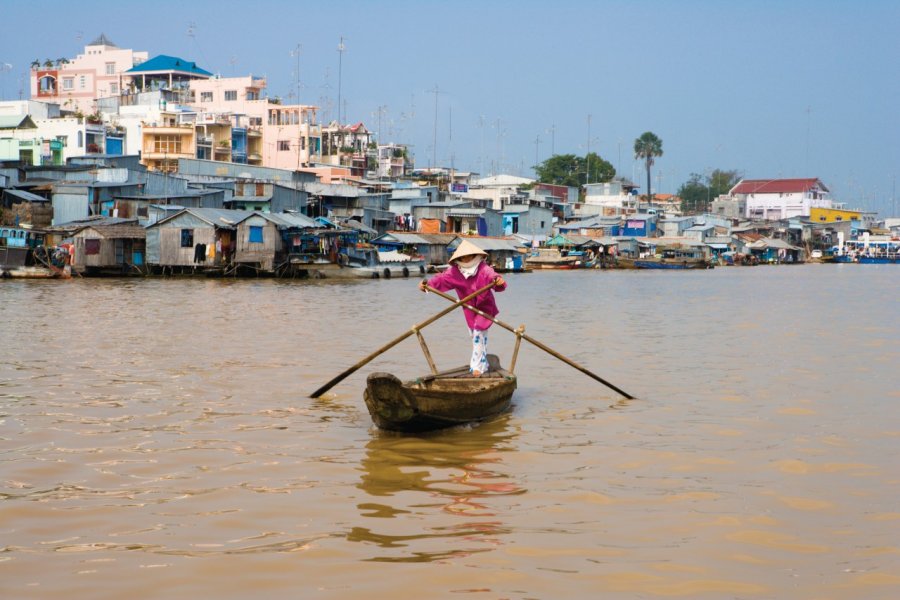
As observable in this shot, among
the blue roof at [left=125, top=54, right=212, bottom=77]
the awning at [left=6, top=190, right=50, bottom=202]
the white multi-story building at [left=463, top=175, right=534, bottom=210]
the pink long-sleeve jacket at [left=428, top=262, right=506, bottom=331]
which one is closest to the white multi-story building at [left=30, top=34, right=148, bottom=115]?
the blue roof at [left=125, top=54, right=212, bottom=77]

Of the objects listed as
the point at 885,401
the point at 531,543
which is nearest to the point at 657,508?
the point at 531,543

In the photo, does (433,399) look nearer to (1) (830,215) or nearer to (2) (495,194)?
(2) (495,194)

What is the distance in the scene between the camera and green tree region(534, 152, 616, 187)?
274ft

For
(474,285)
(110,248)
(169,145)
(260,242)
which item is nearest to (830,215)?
(169,145)

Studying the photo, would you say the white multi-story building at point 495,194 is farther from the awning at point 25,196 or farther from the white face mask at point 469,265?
the white face mask at point 469,265

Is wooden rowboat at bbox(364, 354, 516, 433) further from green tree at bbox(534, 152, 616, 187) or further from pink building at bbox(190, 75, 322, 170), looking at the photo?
green tree at bbox(534, 152, 616, 187)

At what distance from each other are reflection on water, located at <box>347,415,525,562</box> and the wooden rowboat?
15cm

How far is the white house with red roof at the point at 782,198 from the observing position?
8206 cm

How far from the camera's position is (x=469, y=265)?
8641 mm

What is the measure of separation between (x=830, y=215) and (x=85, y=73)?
59.0 metres

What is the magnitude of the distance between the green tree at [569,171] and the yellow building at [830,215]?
60.1ft

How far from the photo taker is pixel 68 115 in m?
50.7

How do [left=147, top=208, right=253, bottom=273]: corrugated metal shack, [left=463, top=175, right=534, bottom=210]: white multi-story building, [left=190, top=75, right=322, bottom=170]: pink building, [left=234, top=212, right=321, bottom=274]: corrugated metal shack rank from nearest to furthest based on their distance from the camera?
[left=147, top=208, right=253, bottom=273]: corrugated metal shack < [left=234, top=212, right=321, bottom=274]: corrugated metal shack < [left=190, top=75, right=322, bottom=170]: pink building < [left=463, top=175, right=534, bottom=210]: white multi-story building

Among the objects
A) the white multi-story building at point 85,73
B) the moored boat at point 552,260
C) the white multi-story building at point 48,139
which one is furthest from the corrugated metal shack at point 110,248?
the white multi-story building at point 85,73
